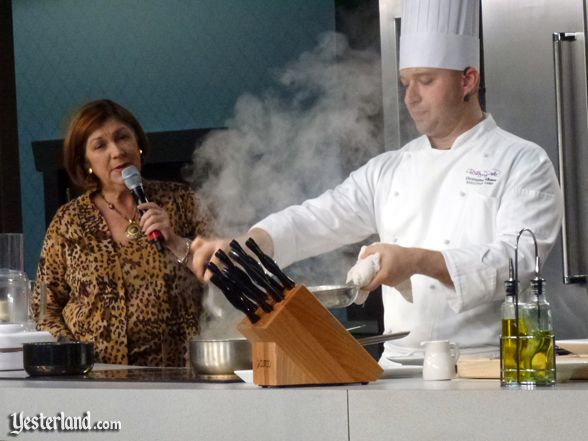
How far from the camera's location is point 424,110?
3465 mm

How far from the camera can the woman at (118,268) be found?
3.82m

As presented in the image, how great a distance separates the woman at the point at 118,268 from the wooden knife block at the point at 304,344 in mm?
1713

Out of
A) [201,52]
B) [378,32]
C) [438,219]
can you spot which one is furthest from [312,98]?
[438,219]

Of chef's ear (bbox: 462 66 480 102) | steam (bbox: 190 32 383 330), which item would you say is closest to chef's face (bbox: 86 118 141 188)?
steam (bbox: 190 32 383 330)

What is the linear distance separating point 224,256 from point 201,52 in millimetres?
3415

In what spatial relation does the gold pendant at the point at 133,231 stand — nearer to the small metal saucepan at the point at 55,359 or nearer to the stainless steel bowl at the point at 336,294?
the small metal saucepan at the point at 55,359

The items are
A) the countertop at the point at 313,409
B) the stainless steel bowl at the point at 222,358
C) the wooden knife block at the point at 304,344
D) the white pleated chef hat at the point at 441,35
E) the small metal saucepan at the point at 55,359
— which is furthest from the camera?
the white pleated chef hat at the point at 441,35

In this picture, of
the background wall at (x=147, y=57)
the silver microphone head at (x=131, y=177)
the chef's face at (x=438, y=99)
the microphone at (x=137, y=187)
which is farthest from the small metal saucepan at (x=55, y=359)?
the background wall at (x=147, y=57)

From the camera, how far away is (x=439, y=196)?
333cm

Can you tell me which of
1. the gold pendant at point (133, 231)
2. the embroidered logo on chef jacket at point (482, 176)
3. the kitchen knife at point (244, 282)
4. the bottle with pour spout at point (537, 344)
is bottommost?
the bottle with pour spout at point (537, 344)

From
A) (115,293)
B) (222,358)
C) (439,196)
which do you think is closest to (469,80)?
(439,196)

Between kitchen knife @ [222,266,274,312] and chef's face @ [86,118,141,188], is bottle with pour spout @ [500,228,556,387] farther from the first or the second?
chef's face @ [86,118,141,188]

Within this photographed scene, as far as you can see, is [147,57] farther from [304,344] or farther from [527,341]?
[527,341]

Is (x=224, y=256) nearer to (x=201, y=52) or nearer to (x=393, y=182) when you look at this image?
(x=393, y=182)
